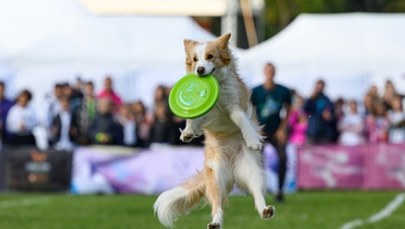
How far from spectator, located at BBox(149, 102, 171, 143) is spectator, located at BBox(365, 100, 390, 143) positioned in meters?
4.10

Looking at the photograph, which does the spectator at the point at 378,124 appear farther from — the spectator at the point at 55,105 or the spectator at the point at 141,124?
the spectator at the point at 55,105

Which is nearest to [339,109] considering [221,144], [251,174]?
[221,144]

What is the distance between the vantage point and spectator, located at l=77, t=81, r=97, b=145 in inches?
817

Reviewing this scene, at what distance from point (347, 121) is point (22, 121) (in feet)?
20.7

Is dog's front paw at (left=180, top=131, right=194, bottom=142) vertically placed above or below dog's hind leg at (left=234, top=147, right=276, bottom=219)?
above

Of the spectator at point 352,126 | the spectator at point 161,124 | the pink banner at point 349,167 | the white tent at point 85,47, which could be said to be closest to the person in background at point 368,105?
the spectator at point 352,126

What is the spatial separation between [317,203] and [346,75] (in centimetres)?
890

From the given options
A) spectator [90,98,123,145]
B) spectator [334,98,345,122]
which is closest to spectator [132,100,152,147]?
spectator [90,98,123,145]

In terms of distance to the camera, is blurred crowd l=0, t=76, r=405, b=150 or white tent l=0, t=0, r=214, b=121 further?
white tent l=0, t=0, r=214, b=121

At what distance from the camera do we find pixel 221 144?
1002cm

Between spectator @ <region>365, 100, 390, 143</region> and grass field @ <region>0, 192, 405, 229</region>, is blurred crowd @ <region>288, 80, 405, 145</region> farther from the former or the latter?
grass field @ <region>0, 192, 405, 229</region>

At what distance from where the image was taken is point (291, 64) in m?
Answer: 26.4

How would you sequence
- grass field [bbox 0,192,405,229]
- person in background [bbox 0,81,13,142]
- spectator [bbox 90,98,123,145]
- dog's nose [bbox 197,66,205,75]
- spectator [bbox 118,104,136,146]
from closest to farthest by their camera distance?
1. dog's nose [bbox 197,66,205,75]
2. grass field [bbox 0,192,405,229]
3. spectator [bbox 90,98,123,145]
4. person in background [bbox 0,81,13,142]
5. spectator [bbox 118,104,136,146]

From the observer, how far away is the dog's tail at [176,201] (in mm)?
10031
